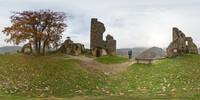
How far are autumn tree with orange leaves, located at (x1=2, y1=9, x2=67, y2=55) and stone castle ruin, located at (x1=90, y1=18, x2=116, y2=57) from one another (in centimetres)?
862

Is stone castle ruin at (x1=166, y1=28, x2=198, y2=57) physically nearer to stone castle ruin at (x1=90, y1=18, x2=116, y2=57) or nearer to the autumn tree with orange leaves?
stone castle ruin at (x1=90, y1=18, x2=116, y2=57)

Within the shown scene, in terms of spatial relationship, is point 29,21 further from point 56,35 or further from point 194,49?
point 194,49

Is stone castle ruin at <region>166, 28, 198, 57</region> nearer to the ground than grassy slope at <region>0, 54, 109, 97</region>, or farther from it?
farther from it

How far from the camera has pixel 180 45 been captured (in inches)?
1385

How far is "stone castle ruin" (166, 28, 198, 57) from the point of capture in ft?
115

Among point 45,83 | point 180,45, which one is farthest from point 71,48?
point 180,45

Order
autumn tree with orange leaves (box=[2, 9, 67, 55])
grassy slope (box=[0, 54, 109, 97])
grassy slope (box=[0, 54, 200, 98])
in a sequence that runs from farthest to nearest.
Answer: autumn tree with orange leaves (box=[2, 9, 67, 55]) → grassy slope (box=[0, 54, 109, 97]) → grassy slope (box=[0, 54, 200, 98])

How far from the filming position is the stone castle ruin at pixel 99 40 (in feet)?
137

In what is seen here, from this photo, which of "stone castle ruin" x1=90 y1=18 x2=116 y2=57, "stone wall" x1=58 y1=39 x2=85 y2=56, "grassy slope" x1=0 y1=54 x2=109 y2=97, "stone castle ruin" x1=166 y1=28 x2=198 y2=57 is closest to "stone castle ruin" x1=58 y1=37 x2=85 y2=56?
"stone wall" x1=58 y1=39 x2=85 y2=56

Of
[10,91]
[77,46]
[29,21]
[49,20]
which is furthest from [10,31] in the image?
[10,91]

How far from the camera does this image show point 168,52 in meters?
35.8

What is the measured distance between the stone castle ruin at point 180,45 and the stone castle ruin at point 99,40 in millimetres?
15966

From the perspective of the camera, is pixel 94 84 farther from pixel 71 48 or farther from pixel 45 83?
pixel 71 48

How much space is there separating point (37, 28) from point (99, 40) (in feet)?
58.5
